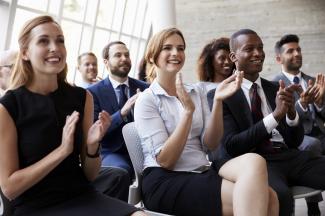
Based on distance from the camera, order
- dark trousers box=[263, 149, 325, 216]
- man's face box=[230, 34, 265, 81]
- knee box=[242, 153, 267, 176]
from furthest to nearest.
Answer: man's face box=[230, 34, 265, 81], dark trousers box=[263, 149, 325, 216], knee box=[242, 153, 267, 176]

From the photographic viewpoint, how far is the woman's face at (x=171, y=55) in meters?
2.24

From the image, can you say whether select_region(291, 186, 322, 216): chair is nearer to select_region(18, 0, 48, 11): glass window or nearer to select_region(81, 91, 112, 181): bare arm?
select_region(81, 91, 112, 181): bare arm

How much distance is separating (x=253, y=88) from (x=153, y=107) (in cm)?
76

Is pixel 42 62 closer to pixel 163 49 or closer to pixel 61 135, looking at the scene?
pixel 61 135

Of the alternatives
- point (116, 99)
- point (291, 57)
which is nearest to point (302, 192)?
point (116, 99)

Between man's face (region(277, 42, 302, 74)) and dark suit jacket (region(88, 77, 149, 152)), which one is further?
man's face (region(277, 42, 302, 74))

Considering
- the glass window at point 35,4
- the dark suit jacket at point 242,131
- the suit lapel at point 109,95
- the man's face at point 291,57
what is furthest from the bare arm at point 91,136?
the glass window at point 35,4

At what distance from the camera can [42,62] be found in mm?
1710

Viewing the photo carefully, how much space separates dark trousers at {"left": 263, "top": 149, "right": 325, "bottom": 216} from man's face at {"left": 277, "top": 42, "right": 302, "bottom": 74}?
4.45ft

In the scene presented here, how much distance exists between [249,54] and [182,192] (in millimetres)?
1057

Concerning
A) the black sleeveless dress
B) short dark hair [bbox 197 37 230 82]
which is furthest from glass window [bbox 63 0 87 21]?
the black sleeveless dress

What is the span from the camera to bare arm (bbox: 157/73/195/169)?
1948 millimetres

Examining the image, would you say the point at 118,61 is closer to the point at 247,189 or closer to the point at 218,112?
the point at 218,112

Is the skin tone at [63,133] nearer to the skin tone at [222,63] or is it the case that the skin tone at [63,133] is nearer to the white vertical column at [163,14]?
the skin tone at [222,63]
